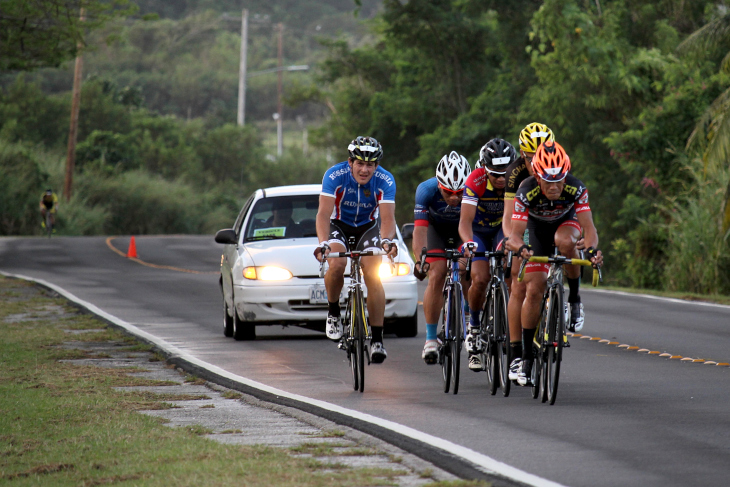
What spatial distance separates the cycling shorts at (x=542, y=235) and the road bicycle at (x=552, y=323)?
3.5 inches

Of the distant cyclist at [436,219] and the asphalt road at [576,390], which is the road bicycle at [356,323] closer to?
the asphalt road at [576,390]

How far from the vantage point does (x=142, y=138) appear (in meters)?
83.0

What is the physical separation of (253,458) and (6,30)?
19.4 meters

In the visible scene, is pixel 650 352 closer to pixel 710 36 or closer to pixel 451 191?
pixel 451 191

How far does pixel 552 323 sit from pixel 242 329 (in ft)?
20.6

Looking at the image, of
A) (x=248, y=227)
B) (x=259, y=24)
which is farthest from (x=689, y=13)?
(x=259, y=24)

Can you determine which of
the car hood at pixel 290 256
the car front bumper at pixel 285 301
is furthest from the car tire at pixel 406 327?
the car hood at pixel 290 256

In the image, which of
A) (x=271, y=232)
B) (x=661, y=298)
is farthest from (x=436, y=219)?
(x=661, y=298)

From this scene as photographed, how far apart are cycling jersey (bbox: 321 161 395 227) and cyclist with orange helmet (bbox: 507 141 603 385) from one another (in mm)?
1371

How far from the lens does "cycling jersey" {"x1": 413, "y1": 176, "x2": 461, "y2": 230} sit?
1006cm

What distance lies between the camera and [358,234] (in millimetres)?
10164

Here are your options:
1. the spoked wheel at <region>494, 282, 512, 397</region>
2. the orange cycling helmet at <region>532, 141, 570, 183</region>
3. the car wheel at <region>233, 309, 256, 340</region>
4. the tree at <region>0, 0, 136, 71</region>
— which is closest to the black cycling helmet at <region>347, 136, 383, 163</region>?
the spoked wheel at <region>494, 282, 512, 397</region>

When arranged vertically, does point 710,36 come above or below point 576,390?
above

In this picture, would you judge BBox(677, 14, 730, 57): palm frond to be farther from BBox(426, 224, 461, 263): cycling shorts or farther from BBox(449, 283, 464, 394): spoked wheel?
BBox(449, 283, 464, 394): spoked wheel
